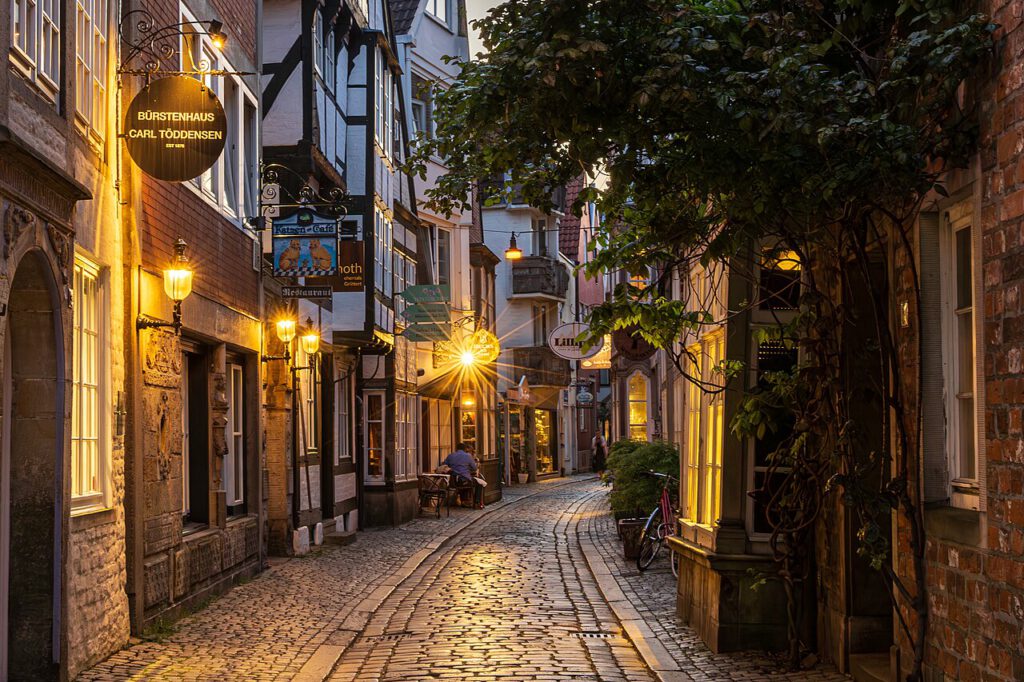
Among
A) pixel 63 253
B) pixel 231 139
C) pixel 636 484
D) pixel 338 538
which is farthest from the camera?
pixel 338 538

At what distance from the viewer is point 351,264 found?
19.7 meters

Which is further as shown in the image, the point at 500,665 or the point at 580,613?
the point at 580,613

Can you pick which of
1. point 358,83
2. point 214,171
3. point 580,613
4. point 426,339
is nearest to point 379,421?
point 426,339

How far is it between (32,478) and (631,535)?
10.2 m

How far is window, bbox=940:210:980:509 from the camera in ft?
23.3

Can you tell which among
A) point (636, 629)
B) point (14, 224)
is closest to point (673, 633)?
point (636, 629)

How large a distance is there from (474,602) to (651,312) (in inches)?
217

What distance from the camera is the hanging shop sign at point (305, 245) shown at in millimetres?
17266

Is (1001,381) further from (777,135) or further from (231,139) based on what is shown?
(231,139)

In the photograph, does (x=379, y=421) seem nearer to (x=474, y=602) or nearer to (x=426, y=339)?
(x=426, y=339)

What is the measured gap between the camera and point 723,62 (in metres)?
7.64

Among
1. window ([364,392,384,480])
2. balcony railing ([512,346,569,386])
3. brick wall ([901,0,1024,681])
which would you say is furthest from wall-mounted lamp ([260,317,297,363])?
balcony railing ([512,346,569,386])

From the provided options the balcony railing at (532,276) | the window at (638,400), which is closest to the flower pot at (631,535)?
the balcony railing at (532,276)

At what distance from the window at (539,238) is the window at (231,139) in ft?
113
